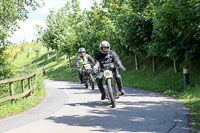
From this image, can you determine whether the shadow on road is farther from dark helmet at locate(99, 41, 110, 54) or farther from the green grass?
dark helmet at locate(99, 41, 110, 54)

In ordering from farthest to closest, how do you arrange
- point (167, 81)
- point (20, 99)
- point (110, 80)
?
point (167, 81), point (20, 99), point (110, 80)

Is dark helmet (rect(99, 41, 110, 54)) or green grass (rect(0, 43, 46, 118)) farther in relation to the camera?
dark helmet (rect(99, 41, 110, 54))

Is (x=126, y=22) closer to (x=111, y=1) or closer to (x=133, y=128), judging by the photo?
(x=111, y=1)

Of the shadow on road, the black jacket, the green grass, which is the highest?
the black jacket

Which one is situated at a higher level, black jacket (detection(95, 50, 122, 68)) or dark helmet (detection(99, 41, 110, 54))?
dark helmet (detection(99, 41, 110, 54))

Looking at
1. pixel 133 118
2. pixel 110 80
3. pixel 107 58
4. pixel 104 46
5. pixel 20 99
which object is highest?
pixel 104 46

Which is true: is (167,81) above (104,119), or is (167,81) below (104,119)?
above

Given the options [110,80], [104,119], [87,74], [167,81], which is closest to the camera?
[104,119]

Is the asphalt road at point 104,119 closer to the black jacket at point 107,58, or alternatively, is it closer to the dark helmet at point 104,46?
the black jacket at point 107,58

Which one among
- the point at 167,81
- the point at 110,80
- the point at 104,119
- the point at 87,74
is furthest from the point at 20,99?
the point at 167,81

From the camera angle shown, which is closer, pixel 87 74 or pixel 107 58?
pixel 107 58

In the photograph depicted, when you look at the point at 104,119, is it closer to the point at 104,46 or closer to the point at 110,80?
the point at 110,80

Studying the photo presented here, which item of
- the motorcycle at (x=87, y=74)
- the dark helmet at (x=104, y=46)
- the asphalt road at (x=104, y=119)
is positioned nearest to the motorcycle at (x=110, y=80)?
the asphalt road at (x=104, y=119)

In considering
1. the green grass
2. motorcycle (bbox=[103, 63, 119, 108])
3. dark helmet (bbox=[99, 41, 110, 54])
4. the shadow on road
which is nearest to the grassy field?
the green grass
